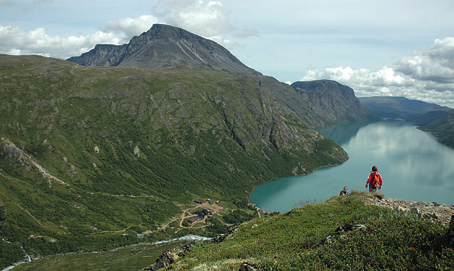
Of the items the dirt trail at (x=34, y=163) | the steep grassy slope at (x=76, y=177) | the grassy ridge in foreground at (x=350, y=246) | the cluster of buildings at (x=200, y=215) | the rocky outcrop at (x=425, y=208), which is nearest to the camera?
the grassy ridge in foreground at (x=350, y=246)

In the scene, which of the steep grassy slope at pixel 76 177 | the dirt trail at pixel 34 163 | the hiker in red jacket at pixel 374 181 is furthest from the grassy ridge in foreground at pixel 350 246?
the dirt trail at pixel 34 163

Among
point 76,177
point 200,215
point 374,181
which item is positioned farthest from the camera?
point 76,177

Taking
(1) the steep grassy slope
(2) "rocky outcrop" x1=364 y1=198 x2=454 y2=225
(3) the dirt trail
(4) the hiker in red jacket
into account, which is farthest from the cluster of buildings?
(2) "rocky outcrop" x1=364 y1=198 x2=454 y2=225

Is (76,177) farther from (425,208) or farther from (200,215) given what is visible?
(425,208)

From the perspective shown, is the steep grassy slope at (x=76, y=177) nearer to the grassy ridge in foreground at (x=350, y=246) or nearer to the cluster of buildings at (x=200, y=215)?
the cluster of buildings at (x=200, y=215)

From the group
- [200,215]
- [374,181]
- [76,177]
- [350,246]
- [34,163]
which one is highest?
[374,181]

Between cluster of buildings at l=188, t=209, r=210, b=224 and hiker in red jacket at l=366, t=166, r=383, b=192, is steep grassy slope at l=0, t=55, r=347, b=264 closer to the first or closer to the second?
cluster of buildings at l=188, t=209, r=210, b=224

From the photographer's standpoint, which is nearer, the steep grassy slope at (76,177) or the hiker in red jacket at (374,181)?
the hiker in red jacket at (374,181)

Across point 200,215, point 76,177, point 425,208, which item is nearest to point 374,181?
point 425,208
